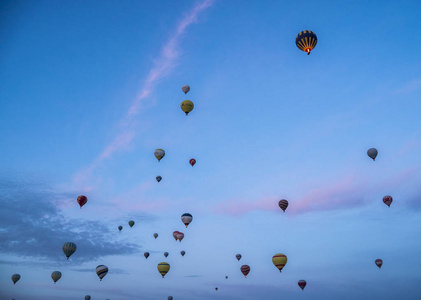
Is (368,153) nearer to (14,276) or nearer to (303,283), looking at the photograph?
(303,283)

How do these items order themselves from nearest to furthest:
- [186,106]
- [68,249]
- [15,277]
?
[68,249]
[186,106]
[15,277]

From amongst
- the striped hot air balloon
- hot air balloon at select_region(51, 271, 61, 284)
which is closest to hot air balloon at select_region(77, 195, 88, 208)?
hot air balloon at select_region(51, 271, 61, 284)

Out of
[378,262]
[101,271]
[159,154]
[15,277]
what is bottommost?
[101,271]

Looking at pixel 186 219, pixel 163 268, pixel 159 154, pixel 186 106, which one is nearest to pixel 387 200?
pixel 186 219

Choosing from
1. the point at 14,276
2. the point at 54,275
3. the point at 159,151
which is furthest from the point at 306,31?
the point at 14,276

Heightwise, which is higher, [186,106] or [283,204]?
[186,106]

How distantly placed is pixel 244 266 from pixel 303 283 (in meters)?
11.1

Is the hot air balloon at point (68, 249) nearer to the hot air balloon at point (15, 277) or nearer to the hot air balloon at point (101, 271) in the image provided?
the hot air balloon at point (101, 271)

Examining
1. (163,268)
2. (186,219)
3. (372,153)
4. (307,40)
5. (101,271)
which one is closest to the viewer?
(307,40)


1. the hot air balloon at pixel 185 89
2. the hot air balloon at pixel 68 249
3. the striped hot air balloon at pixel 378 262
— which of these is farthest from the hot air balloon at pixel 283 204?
the hot air balloon at pixel 68 249

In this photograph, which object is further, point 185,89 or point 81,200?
point 81,200

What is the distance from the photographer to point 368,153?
44156mm

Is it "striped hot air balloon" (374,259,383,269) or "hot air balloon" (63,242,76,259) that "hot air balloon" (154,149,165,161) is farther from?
"striped hot air balloon" (374,259,383,269)

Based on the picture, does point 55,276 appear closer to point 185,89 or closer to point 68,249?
point 68,249
